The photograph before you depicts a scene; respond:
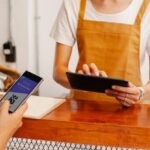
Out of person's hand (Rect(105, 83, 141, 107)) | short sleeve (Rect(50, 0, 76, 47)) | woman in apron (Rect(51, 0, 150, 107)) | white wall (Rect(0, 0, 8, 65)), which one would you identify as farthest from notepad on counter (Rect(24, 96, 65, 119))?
white wall (Rect(0, 0, 8, 65))

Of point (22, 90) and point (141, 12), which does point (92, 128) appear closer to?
point (22, 90)

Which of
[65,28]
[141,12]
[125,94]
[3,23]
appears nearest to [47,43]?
[3,23]

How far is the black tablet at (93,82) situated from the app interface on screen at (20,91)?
0.63 feet

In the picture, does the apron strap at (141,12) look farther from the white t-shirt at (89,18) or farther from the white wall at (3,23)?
the white wall at (3,23)

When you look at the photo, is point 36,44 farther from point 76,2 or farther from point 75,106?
point 75,106

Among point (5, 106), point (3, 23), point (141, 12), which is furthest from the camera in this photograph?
point (3, 23)

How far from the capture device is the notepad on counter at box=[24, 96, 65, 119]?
776 millimetres

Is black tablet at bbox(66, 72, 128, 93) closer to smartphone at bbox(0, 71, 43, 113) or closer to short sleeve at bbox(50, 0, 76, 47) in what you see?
smartphone at bbox(0, 71, 43, 113)

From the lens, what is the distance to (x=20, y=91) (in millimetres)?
704

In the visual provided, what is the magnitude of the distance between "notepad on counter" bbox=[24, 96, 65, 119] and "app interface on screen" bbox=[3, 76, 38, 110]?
0.23ft

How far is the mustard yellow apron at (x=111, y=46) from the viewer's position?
1203 mm

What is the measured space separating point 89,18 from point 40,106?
0.51m

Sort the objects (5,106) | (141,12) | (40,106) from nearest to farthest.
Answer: (5,106), (40,106), (141,12)

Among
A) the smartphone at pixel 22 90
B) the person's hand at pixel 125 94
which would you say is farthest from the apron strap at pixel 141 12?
the smartphone at pixel 22 90
